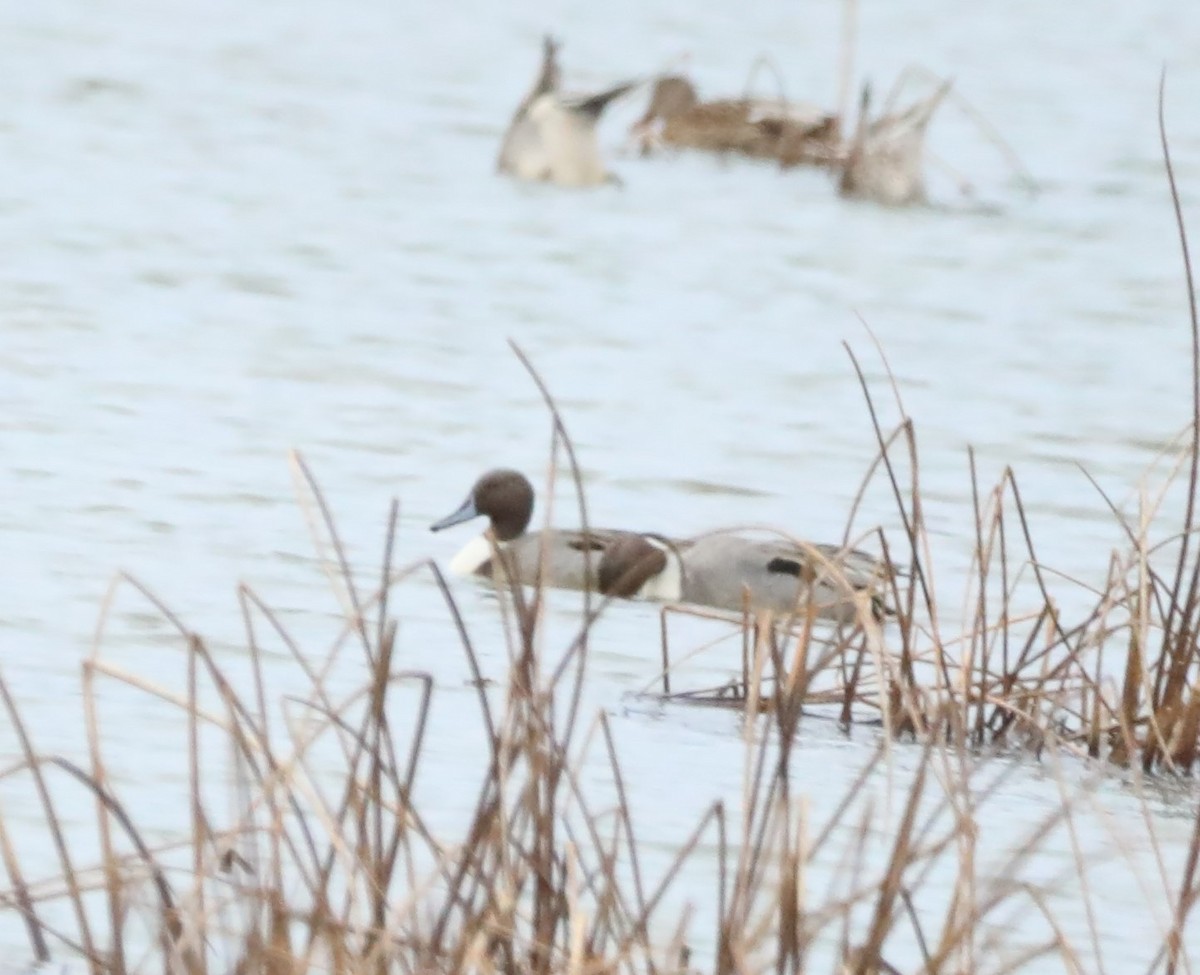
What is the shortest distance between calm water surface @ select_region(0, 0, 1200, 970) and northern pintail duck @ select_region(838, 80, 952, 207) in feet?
0.53

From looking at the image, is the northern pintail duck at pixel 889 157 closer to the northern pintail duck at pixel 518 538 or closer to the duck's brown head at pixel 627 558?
the northern pintail duck at pixel 518 538

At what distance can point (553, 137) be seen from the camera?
17.0 metres

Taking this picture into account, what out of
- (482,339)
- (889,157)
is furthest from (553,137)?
(482,339)

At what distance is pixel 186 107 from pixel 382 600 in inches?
606

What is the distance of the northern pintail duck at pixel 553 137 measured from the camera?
17062mm

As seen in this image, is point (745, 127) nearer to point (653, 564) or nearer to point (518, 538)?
point (518, 538)

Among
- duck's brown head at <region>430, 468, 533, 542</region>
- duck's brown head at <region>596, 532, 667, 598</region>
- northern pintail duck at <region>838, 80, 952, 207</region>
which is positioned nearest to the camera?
duck's brown head at <region>596, 532, 667, 598</region>

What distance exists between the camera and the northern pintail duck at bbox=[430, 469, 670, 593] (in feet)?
26.3

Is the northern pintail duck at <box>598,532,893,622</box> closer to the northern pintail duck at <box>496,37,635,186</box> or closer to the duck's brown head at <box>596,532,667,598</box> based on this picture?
the duck's brown head at <box>596,532,667,598</box>

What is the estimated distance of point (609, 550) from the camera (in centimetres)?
778

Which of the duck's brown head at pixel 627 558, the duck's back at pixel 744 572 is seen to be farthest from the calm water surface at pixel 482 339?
the duck's back at pixel 744 572

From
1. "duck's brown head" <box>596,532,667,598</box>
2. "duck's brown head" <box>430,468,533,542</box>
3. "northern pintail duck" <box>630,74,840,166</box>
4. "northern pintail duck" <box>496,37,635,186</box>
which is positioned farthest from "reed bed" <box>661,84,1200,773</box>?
"northern pintail duck" <box>630,74,840,166</box>

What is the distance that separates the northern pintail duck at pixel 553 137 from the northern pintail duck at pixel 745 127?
148cm

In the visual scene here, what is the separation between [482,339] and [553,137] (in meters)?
4.85
